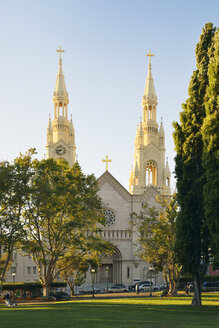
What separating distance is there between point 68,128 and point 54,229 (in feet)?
147

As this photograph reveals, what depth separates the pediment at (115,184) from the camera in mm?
80250

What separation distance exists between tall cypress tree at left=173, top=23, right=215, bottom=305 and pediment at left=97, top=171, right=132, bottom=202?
47.1 metres

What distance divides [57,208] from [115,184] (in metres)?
36.7

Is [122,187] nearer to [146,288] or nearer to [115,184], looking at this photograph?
[115,184]

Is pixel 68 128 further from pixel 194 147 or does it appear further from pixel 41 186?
pixel 194 147

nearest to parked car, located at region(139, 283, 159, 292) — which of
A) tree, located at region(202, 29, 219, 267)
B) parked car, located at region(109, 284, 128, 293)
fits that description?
parked car, located at region(109, 284, 128, 293)

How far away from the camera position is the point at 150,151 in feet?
286

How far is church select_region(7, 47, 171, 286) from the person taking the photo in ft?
255

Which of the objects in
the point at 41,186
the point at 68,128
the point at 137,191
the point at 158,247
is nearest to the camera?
the point at 41,186

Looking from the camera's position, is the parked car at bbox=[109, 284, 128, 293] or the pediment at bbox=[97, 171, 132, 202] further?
the pediment at bbox=[97, 171, 132, 202]

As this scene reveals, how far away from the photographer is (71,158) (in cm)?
8662

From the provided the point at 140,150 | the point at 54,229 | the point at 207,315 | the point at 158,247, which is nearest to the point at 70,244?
the point at 54,229

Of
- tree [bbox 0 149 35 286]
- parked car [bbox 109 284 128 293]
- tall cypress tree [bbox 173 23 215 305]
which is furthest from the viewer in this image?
parked car [bbox 109 284 128 293]

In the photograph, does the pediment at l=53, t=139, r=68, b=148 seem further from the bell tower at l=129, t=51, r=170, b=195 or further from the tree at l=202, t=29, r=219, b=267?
the tree at l=202, t=29, r=219, b=267
